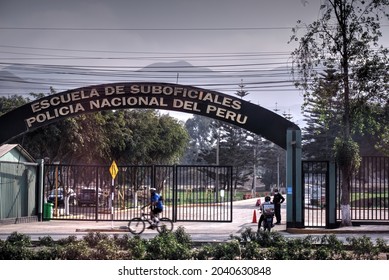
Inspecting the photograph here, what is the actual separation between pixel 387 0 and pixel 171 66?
747 cm

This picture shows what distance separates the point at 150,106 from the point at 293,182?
17.0 ft

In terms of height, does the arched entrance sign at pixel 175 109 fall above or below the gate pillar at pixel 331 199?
above

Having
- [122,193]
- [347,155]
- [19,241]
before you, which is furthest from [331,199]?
[122,193]

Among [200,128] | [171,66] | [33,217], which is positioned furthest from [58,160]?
[200,128]

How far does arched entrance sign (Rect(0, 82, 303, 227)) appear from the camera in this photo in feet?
68.3

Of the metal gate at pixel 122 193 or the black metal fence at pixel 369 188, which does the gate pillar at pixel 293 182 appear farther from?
the metal gate at pixel 122 193

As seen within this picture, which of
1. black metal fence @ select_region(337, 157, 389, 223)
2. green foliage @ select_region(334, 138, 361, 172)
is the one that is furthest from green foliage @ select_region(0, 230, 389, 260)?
black metal fence @ select_region(337, 157, 389, 223)

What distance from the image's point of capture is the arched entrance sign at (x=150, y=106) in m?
21.2

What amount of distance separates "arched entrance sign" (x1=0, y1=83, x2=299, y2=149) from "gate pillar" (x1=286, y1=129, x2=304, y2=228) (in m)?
0.31

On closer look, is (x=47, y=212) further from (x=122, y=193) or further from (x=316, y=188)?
(x=316, y=188)

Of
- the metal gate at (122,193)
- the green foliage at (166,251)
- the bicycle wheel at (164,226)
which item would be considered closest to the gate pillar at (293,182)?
the metal gate at (122,193)

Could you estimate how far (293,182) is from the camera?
20766 mm
